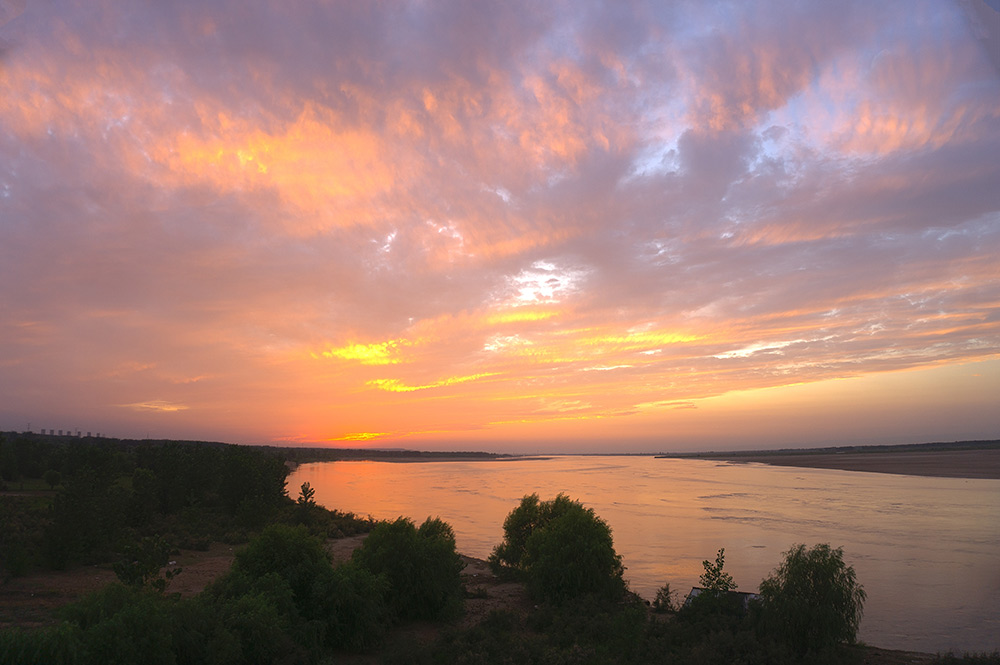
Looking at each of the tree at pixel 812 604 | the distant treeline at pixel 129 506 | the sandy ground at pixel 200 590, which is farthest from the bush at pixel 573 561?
the distant treeline at pixel 129 506

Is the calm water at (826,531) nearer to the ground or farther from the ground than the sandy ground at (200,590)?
nearer to the ground

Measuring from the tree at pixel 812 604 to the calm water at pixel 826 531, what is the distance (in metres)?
5.04

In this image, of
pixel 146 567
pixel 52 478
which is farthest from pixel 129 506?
pixel 52 478

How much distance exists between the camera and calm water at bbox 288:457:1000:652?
21.9 meters

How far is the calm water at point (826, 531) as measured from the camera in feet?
71.8

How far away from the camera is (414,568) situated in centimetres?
2011

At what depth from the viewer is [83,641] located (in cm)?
1088

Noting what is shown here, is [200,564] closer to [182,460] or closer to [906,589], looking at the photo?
[182,460]

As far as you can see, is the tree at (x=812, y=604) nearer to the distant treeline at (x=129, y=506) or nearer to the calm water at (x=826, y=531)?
the calm water at (x=826, y=531)

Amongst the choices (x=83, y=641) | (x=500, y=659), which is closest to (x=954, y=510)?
(x=500, y=659)

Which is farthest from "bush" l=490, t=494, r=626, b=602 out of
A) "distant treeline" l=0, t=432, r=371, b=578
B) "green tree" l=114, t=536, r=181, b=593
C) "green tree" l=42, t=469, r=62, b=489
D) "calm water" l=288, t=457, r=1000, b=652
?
"green tree" l=42, t=469, r=62, b=489

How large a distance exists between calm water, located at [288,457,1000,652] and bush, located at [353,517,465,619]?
8.89 meters

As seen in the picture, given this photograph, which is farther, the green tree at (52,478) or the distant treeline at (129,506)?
the green tree at (52,478)

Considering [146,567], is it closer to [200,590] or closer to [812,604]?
[200,590]
